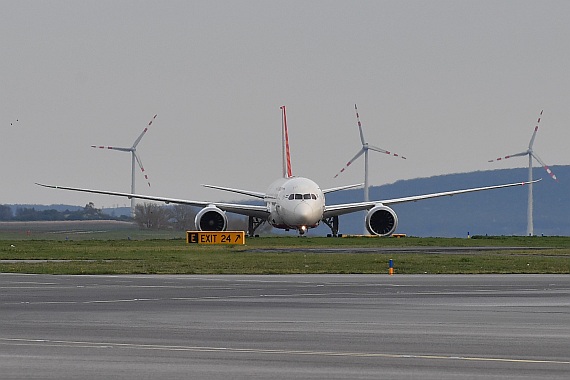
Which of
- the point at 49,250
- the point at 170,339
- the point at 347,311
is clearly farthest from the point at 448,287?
the point at 49,250

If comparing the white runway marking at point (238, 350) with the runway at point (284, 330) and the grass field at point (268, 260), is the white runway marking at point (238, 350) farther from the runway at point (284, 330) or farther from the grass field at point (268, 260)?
the grass field at point (268, 260)

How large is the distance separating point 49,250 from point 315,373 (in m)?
53.2

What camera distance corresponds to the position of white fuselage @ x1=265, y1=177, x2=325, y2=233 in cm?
8994

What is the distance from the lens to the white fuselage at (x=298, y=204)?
8994 centimetres

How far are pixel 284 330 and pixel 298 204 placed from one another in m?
66.2

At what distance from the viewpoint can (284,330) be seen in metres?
23.5

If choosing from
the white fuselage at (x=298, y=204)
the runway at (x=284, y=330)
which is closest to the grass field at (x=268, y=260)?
the runway at (x=284, y=330)

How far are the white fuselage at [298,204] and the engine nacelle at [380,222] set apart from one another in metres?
4.20

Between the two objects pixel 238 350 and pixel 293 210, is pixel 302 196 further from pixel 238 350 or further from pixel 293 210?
pixel 238 350

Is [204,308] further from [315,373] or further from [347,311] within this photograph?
[315,373]

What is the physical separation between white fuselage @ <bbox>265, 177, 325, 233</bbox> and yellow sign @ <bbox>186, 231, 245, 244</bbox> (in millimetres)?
9351

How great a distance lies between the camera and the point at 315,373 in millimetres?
17125

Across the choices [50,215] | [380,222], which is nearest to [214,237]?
[380,222]

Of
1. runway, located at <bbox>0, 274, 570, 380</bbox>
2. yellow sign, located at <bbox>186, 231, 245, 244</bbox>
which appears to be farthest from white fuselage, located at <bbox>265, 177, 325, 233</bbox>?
runway, located at <bbox>0, 274, 570, 380</bbox>
